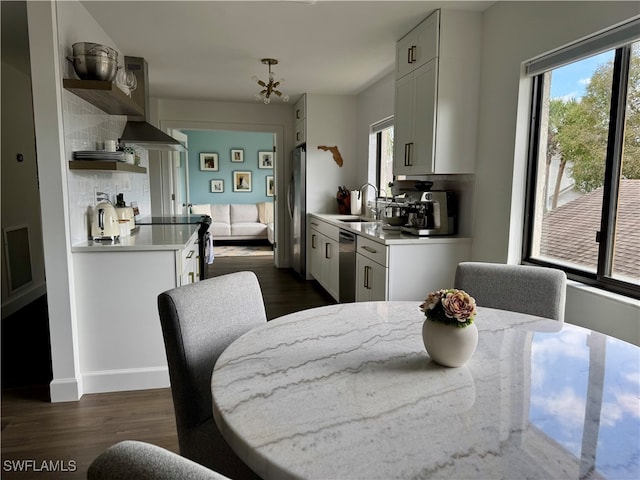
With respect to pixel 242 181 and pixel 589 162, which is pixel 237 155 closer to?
pixel 242 181

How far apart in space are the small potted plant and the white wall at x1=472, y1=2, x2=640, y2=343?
1.19 m

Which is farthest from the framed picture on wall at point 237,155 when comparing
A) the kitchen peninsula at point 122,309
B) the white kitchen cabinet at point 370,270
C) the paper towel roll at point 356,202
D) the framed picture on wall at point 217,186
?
the kitchen peninsula at point 122,309

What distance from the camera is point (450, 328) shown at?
1063mm

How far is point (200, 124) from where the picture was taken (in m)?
5.70

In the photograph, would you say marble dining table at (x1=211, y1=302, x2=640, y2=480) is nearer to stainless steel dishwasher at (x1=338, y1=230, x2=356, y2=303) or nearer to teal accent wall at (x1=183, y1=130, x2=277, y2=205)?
stainless steel dishwasher at (x1=338, y1=230, x2=356, y2=303)

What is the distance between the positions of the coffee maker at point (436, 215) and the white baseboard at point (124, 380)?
196 centimetres

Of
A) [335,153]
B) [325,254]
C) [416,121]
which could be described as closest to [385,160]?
[335,153]

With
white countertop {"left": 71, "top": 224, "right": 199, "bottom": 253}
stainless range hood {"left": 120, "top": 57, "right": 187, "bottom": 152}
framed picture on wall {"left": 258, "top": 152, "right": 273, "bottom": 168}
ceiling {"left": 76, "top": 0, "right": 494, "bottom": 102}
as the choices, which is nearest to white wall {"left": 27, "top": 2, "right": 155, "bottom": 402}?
white countertop {"left": 71, "top": 224, "right": 199, "bottom": 253}

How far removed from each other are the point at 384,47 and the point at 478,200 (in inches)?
60.6

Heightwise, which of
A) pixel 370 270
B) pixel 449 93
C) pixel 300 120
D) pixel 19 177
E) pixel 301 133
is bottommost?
pixel 370 270

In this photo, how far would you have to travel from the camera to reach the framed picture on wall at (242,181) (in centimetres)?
875

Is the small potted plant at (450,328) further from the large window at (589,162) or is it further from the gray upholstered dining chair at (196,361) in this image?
the large window at (589,162)

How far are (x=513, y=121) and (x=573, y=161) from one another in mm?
449

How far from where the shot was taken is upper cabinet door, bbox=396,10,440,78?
2.76 m
